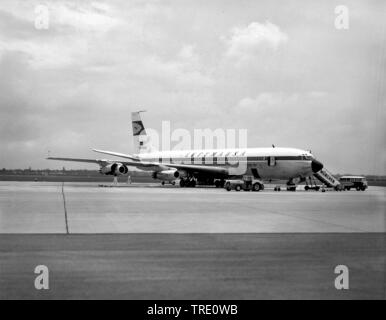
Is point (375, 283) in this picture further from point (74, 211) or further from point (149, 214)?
point (74, 211)

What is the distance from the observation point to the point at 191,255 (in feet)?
31.0

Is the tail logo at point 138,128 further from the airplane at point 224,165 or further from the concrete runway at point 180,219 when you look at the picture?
the concrete runway at point 180,219

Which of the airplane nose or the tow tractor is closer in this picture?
the tow tractor

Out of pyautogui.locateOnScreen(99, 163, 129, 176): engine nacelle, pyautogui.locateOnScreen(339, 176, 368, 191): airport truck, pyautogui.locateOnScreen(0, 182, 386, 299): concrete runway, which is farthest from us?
pyautogui.locateOnScreen(99, 163, 129, 176): engine nacelle

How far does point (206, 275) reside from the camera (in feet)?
25.2

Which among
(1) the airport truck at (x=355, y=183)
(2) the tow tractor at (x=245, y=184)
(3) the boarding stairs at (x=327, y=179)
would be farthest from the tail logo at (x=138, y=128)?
(1) the airport truck at (x=355, y=183)

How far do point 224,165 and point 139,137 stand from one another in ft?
56.9

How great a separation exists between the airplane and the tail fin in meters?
3.14

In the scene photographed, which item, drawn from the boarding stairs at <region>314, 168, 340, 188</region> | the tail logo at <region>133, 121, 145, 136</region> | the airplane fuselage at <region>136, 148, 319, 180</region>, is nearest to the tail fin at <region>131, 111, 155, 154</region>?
the tail logo at <region>133, 121, 145, 136</region>

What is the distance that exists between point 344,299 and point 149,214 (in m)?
11.5

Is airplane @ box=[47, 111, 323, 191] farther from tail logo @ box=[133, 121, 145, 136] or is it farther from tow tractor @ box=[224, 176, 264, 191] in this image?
tail logo @ box=[133, 121, 145, 136]

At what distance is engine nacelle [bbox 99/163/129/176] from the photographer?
155 ft

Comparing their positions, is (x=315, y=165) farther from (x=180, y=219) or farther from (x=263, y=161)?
(x=180, y=219)

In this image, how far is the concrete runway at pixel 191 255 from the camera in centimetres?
679
